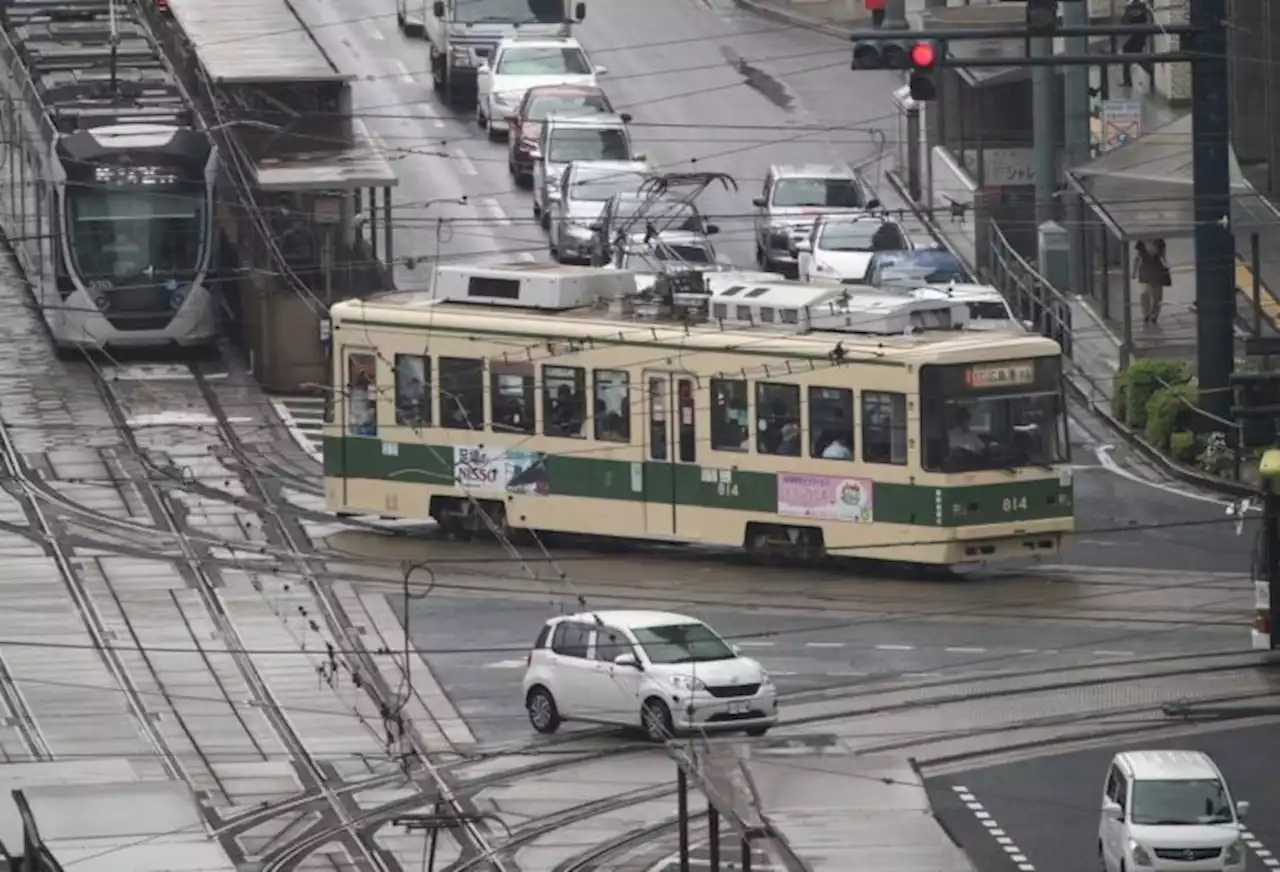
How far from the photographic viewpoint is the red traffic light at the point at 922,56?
111 feet

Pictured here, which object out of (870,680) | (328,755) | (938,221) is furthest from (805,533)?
(938,221)

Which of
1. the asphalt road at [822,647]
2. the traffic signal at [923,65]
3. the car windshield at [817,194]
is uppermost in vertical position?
the traffic signal at [923,65]

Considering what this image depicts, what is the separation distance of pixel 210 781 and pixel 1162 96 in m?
31.8

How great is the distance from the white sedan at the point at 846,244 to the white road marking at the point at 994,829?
818 inches

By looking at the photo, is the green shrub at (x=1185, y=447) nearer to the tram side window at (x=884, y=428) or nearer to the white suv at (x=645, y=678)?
the tram side window at (x=884, y=428)

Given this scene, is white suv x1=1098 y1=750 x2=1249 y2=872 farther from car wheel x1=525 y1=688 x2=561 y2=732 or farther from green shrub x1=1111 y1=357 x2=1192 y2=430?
green shrub x1=1111 y1=357 x2=1192 y2=430

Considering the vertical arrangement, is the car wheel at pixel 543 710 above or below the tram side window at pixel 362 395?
below

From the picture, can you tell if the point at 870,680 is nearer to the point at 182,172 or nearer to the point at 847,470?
the point at 847,470

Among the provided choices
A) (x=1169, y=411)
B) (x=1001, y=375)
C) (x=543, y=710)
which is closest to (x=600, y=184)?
(x=1169, y=411)

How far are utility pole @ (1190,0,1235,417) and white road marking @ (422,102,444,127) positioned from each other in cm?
2134

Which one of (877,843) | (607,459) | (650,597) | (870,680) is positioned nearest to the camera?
(877,843)

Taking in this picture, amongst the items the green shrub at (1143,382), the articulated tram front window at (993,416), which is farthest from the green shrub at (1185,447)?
the articulated tram front window at (993,416)

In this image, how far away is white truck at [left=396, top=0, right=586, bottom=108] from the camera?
65.6m

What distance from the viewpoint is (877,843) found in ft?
99.9
